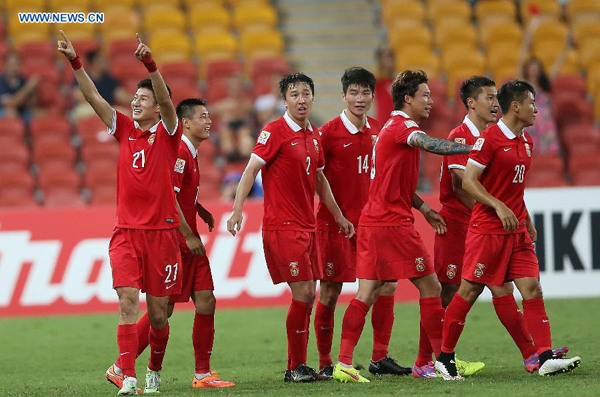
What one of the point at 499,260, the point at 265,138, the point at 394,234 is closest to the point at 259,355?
the point at 394,234

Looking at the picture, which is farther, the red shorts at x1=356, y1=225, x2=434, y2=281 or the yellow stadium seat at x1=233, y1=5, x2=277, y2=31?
the yellow stadium seat at x1=233, y1=5, x2=277, y2=31

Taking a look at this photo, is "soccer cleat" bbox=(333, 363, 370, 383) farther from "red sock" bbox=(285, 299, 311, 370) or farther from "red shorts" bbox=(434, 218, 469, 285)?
"red shorts" bbox=(434, 218, 469, 285)

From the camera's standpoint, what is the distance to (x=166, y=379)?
30.0 ft

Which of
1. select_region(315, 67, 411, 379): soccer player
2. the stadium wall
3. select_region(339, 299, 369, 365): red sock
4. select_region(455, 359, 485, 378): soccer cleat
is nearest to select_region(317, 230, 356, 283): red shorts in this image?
select_region(315, 67, 411, 379): soccer player

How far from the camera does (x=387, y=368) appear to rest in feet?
30.0

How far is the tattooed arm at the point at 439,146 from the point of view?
8.14 meters

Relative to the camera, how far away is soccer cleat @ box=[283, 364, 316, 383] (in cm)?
867

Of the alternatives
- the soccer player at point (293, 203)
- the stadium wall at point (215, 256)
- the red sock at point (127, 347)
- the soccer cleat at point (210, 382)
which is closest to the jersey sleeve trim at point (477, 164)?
the soccer player at point (293, 203)

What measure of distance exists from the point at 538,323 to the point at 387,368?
1.40m

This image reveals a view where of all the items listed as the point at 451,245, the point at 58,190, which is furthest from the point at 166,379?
the point at 58,190

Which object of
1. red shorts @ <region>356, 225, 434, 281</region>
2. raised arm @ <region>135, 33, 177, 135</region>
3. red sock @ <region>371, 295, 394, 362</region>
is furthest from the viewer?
red sock @ <region>371, 295, 394, 362</region>

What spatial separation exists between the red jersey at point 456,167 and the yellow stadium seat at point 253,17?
11136 millimetres

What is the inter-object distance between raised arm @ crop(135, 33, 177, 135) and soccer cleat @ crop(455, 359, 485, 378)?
9.67ft

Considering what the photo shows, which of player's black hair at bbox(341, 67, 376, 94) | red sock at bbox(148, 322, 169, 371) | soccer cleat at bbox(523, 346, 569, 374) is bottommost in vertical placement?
soccer cleat at bbox(523, 346, 569, 374)
